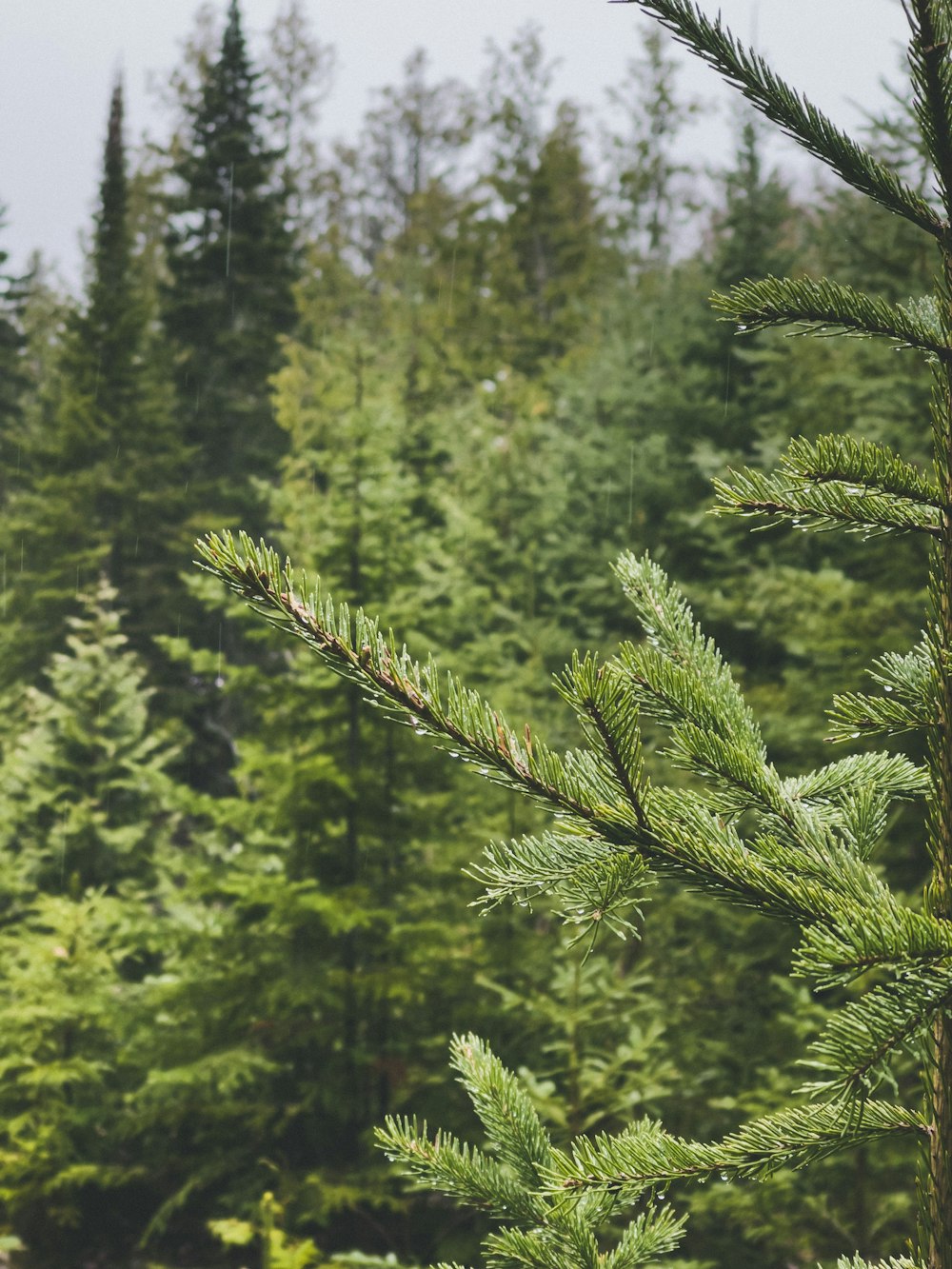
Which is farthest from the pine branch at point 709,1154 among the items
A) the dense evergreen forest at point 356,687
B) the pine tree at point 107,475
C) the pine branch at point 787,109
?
the pine tree at point 107,475

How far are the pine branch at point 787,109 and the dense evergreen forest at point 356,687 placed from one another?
0.61 m

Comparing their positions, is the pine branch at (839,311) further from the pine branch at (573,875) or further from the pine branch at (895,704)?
the pine branch at (573,875)

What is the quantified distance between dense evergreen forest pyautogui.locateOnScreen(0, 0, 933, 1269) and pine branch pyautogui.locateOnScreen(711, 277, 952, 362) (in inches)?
17.3

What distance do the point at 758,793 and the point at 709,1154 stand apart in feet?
1.43

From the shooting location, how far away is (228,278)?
23547 mm

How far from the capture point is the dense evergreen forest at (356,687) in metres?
7.95

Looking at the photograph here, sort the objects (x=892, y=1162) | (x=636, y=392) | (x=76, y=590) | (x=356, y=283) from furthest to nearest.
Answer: (x=356, y=283), (x=76, y=590), (x=636, y=392), (x=892, y=1162)

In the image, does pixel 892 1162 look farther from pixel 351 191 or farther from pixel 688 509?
pixel 351 191

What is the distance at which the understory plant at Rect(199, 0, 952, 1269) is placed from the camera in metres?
1.02

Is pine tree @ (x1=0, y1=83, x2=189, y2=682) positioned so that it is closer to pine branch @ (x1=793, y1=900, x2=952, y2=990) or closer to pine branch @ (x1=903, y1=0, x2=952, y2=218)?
pine branch @ (x1=903, y1=0, x2=952, y2=218)

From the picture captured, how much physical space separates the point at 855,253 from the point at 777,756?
18.0 ft

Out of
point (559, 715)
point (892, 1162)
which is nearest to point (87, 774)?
point (559, 715)

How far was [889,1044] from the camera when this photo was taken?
0.94m

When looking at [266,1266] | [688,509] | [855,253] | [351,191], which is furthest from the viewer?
[351,191]
